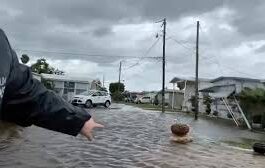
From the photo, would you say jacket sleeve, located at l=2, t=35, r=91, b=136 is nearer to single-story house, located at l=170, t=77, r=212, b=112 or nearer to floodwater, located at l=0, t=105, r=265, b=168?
floodwater, located at l=0, t=105, r=265, b=168

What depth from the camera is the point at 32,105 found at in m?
2.51

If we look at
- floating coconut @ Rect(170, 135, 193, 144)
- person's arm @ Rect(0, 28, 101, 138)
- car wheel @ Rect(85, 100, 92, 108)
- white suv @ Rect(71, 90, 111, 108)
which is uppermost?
white suv @ Rect(71, 90, 111, 108)

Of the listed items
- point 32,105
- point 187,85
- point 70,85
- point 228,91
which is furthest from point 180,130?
point 187,85

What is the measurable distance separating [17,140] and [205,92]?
4521cm

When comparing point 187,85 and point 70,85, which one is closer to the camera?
A: point 70,85

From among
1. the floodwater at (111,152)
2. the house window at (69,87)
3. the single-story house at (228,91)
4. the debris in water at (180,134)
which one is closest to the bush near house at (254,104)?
the single-story house at (228,91)

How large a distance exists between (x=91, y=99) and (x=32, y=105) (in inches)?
1738

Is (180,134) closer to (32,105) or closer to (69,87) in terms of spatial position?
(32,105)

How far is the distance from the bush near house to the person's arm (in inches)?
1367

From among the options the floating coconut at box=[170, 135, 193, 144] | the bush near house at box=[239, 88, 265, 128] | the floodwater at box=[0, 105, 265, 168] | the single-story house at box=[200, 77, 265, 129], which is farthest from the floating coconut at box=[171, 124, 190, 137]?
the single-story house at box=[200, 77, 265, 129]

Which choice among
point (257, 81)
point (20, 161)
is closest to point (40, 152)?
point (20, 161)

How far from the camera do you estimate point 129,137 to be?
19.7 meters

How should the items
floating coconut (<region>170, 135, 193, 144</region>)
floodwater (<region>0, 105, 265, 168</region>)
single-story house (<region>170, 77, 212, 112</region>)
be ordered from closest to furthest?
floodwater (<region>0, 105, 265, 168</region>) < floating coconut (<region>170, 135, 193, 144</region>) < single-story house (<region>170, 77, 212, 112</region>)

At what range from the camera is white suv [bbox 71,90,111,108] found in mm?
45406
